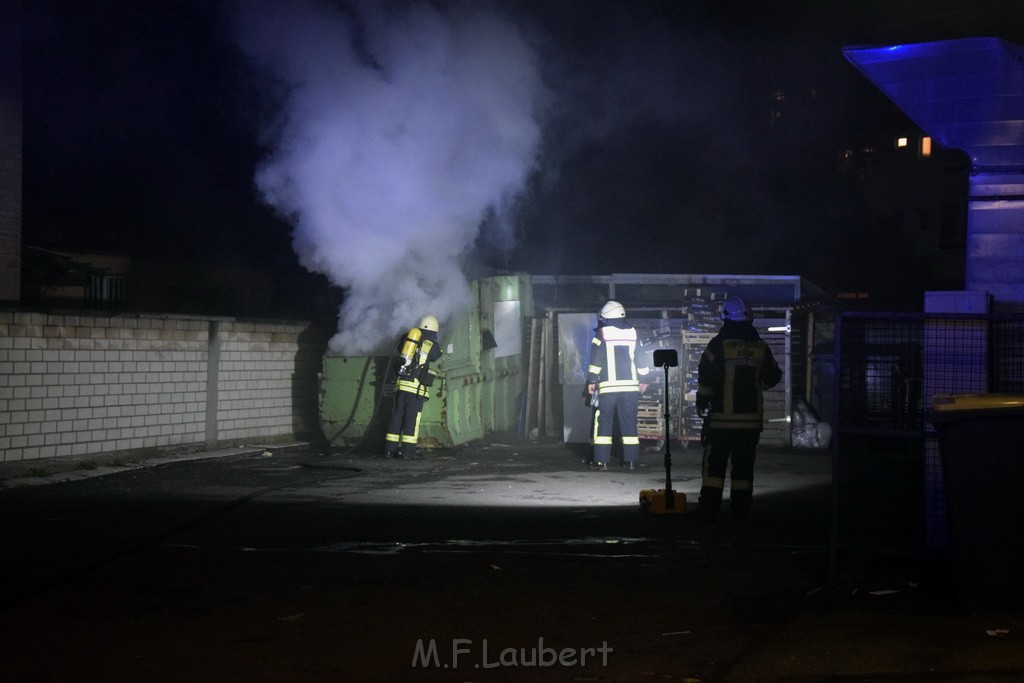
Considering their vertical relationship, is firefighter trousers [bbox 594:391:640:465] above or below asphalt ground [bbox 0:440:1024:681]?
above

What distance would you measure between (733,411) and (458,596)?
3799 mm

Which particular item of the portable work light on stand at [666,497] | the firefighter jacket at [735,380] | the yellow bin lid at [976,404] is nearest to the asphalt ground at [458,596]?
the portable work light on stand at [666,497]

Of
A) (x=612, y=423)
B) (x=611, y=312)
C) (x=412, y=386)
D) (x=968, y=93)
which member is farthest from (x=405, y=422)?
(x=968, y=93)

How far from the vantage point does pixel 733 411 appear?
860cm

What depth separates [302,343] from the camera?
1576 centimetres

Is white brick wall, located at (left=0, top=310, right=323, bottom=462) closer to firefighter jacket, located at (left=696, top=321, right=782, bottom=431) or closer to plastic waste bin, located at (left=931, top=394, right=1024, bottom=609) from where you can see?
firefighter jacket, located at (left=696, top=321, right=782, bottom=431)

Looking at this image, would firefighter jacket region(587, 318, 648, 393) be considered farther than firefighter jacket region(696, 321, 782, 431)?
Yes

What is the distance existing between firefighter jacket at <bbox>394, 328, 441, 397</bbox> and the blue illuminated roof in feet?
23.5

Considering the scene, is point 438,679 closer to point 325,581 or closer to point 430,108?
point 325,581

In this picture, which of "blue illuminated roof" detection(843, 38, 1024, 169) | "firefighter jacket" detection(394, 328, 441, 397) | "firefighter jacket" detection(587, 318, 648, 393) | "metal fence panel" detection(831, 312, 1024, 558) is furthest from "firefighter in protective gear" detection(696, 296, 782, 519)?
"firefighter jacket" detection(394, 328, 441, 397)

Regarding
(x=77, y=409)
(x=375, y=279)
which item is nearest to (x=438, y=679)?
(x=77, y=409)

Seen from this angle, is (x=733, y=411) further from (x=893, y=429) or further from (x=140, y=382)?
(x=140, y=382)

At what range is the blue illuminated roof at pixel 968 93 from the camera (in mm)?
6957

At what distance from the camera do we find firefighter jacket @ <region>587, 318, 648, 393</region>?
40.3 ft
